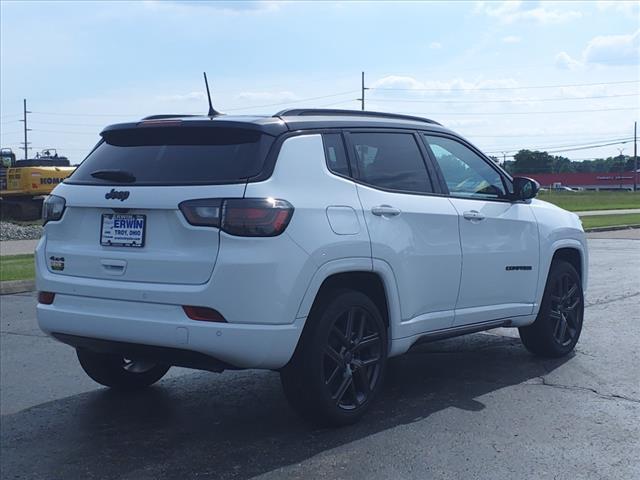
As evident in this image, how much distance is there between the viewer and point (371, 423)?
557cm

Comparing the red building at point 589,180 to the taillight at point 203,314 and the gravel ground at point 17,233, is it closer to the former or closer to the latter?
the gravel ground at point 17,233

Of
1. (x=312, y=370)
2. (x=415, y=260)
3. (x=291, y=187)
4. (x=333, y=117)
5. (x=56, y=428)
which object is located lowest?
(x=56, y=428)

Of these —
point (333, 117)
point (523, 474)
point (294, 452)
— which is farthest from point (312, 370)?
point (333, 117)

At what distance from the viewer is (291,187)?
16.5 feet

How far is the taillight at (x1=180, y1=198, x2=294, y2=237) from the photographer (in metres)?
4.80

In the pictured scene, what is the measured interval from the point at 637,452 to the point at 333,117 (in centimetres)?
277

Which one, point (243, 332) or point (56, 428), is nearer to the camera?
point (243, 332)

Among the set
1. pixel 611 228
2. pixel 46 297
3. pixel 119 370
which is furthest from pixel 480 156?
pixel 611 228

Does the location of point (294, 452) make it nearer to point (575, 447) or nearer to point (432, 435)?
point (432, 435)

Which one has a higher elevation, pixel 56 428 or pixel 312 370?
pixel 312 370

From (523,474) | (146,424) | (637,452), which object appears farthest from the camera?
(146,424)

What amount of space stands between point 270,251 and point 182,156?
0.89m

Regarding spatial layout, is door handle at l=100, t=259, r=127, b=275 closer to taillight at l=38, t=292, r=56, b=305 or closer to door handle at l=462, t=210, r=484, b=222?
taillight at l=38, t=292, r=56, b=305


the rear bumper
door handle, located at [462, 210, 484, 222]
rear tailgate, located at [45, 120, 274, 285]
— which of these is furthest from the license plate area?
door handle, located at [462, 210, 484, 222]
